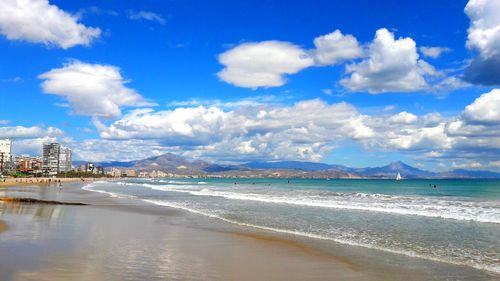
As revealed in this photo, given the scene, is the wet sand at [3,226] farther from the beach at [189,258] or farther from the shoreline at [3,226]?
the beach at [189,258]

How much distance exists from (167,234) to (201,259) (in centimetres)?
633

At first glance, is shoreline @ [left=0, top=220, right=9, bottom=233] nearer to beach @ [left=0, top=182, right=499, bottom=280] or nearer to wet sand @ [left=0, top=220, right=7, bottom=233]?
wet sand @ [left=0, top=220, right=7, bottom=233]

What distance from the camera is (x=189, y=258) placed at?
14.1m

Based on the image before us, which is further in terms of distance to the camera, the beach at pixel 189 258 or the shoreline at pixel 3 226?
the shoreline at pixel 3 226

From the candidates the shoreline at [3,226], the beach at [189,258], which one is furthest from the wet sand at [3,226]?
the beach at [189,258]

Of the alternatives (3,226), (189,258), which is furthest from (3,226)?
(189,258)

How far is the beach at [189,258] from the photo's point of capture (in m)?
11.8

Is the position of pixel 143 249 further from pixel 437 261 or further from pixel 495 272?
pixel 495 272

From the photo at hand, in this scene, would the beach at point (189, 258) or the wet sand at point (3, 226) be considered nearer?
the beach at point (189, 258)

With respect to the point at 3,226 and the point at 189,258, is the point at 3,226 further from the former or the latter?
the point at 189,258

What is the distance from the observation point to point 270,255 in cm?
1530

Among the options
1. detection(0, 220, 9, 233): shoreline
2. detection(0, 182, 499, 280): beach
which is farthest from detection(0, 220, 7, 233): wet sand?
detection(0, 182, 499, 280): beach

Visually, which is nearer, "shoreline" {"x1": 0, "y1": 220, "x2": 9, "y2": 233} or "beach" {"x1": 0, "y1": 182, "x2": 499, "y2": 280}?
"beach" {"x1": 0, "y1": 182, "x2": 499, "y2": 280}

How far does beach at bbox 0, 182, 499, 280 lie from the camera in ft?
38.7
